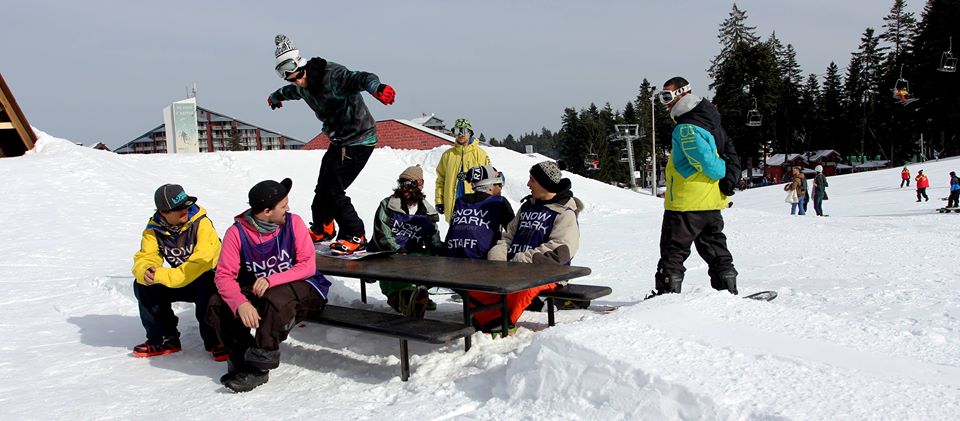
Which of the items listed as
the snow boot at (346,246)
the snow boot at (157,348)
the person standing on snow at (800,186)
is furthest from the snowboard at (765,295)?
the person standing on snow at (800,186)

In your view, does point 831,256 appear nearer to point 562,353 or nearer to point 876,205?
point 562,353

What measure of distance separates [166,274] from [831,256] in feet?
24.5

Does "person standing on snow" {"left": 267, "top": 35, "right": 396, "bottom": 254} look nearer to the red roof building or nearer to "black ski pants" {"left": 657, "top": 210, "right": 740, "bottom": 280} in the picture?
"black ski pants" {"left": 657, "top": 210, "right": 740, "bottom": 280}

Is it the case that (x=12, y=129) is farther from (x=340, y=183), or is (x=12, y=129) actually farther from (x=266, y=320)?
(x=266, y=320)

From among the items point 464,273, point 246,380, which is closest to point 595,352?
point 464,273

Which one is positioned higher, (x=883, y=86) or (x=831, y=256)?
(x=883, y=86)

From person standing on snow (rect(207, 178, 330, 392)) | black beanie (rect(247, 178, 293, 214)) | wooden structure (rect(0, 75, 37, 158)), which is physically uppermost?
wooden structure (rect(0, 75, 37, 158))

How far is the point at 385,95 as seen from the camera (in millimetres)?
5609

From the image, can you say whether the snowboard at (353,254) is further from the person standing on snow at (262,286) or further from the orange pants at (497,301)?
the orange pants at (497,301)

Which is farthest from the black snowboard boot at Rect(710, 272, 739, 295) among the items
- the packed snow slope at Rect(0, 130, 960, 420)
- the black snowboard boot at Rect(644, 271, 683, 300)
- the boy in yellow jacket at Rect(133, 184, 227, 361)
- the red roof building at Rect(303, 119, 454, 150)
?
the red roof building at Rect(303, 119, 454, 150)

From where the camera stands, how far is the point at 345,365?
183 inches

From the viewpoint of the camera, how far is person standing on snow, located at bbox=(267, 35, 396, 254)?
614 cm

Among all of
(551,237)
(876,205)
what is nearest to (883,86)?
(876,205)

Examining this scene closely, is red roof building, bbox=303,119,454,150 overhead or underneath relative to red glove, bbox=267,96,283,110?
overhead
